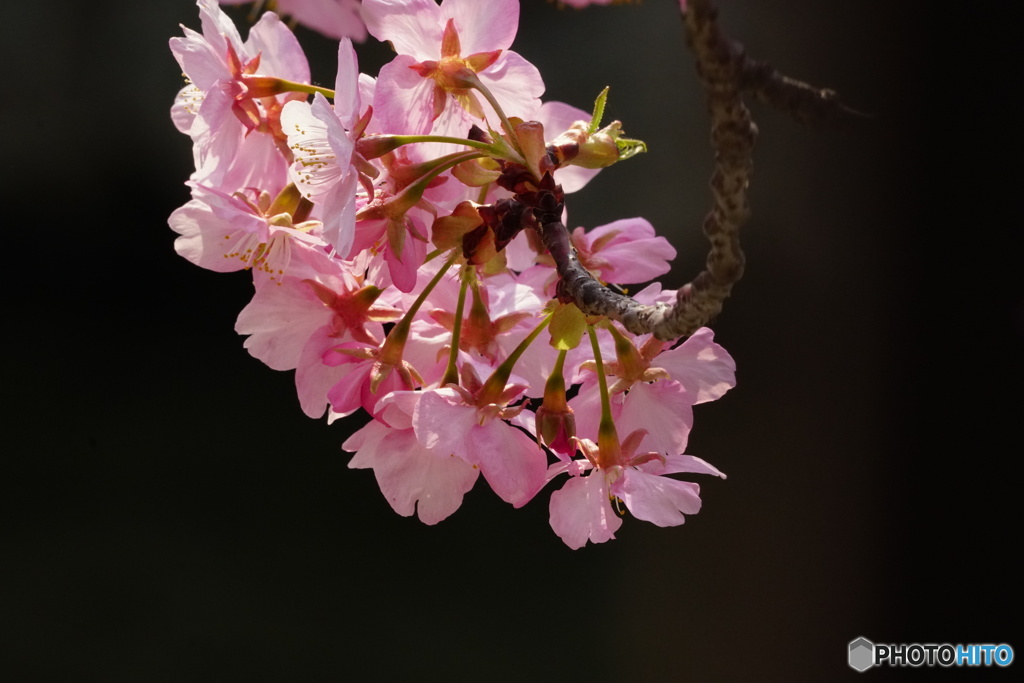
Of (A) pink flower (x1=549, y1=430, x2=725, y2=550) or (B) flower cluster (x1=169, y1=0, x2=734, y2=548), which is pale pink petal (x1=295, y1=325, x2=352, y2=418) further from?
(A) pink flower (x1=549, y1=430, x2=725, y2=550)

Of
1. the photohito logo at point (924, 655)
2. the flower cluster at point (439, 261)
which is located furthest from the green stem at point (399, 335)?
the photohito logo at point (924, 655)

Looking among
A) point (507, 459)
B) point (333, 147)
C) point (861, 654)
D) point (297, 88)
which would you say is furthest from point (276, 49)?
point (861, 654)

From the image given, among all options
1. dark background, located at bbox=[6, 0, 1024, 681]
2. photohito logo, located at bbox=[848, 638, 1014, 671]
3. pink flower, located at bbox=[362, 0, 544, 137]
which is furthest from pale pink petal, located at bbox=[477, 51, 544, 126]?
photohito logo, located at bbox=[848, 638, 1014, 671]

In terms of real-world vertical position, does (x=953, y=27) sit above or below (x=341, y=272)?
above

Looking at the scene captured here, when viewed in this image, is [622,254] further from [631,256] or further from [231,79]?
[231,79]

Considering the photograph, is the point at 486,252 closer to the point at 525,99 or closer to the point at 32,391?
the point at 525,99

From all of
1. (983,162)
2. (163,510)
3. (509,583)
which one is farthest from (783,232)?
(163,510)

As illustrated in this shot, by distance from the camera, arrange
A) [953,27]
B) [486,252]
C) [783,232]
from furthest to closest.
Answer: [783,232]
[953,27]
[486,252]

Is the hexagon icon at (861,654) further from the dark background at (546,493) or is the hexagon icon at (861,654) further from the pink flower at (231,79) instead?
the pink flower at (231,79)
